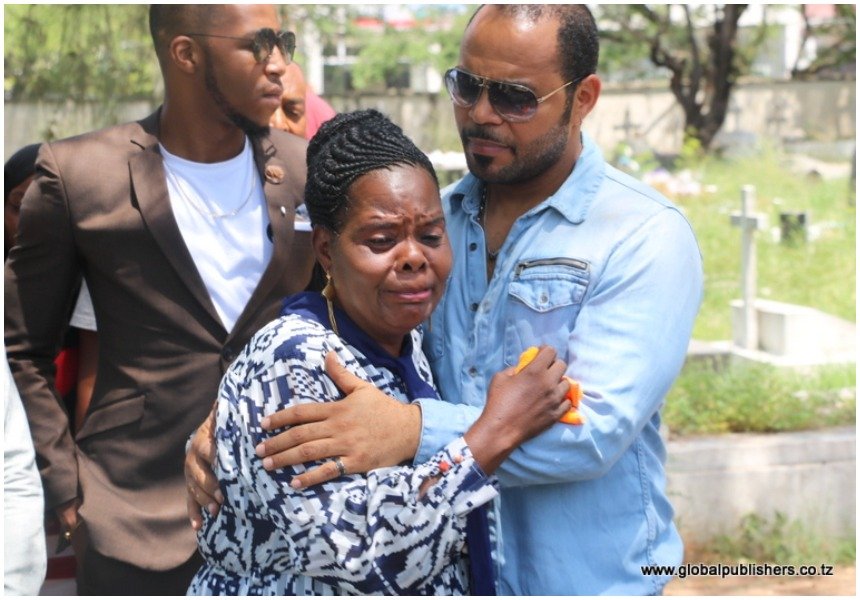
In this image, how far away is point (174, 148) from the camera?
145 inches

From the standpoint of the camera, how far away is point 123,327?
3.55 metres

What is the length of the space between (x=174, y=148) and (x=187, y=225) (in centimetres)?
26

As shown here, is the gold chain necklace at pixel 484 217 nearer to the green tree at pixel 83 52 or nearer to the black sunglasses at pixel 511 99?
the black sunglasses at pixel 511 99

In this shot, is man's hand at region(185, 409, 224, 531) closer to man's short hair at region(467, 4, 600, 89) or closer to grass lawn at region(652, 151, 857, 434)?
man's short hair at region(467, 4, 600, 89)

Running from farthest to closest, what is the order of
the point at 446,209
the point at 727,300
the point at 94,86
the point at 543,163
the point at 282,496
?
1. the point at 727,300
2. the point at 94,86
3. the point at 446,209
4. the point at 543,163
5. the point at 282,496

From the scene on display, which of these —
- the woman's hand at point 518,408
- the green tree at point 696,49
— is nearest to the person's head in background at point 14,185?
the woman's hand at point 518,408

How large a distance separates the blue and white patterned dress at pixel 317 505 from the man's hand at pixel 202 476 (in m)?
0.06

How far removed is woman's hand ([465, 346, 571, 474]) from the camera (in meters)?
2.32

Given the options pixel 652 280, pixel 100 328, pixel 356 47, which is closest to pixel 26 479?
pixel 100 328

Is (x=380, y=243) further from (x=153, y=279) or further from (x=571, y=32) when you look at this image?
(x=153, y=279)

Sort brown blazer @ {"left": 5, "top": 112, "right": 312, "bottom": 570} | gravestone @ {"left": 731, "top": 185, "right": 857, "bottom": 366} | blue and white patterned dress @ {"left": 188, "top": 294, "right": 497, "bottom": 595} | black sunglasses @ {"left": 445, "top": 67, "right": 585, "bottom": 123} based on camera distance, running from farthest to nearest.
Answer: gravestone @ {"left": 731, "top": 185, "right": 857, "bottom": 366}
brown blazer @ {"left": 5, "top": 112, "right": 312, "bottom": 570}
black sunglasses @ {"left": 445, "top": 67, "right": 585, "bottom": 123}
blue and white patterned dress @ {"left": 188, "top": 294, "right": 497, "bottom": 595}

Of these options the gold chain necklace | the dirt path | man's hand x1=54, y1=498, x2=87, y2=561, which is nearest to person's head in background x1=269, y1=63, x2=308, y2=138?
man's hand x1=54, y1=498, x2=87, y2=561

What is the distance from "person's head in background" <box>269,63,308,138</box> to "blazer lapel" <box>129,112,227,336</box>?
101 cm

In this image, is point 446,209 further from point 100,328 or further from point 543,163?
point 100,328
